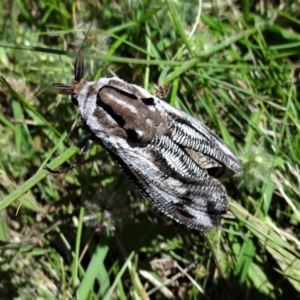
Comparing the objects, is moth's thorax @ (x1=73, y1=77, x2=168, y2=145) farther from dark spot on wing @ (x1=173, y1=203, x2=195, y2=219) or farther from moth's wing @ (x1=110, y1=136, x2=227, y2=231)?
dark spot on wing @ (x1=173, y1=203, x2=195, y2=219)

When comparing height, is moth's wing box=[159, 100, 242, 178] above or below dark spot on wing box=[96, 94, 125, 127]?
below

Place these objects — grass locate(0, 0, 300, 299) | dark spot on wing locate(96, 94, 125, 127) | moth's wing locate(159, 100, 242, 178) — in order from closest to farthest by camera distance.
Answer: dark spot on wing locate(96, 94, 125, 127) → moth's wing locate(159, 100, 242, 178) → grass locate(0, 0, 300, 299)

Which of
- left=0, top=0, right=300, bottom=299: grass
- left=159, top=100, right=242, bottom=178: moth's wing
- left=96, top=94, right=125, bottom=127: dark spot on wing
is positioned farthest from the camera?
left=0, top=0, right=300, bottom=299: grass

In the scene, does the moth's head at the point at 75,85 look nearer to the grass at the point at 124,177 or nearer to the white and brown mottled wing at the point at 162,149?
the white and brown mottled wing at the point at 162,149

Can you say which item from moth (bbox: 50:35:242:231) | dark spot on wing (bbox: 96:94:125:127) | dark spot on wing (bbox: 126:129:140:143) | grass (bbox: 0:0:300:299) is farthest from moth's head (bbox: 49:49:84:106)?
grass (bbox: 0:0:300:299)

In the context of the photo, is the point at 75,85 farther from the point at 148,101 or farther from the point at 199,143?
the point at 199,143

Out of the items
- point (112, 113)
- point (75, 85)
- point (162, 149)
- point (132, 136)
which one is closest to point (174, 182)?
point (162, 149)

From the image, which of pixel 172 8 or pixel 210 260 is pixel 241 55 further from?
pixel 210 260

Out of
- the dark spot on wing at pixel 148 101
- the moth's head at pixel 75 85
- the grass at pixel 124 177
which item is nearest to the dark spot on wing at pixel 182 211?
the grass at pixel 124 177
